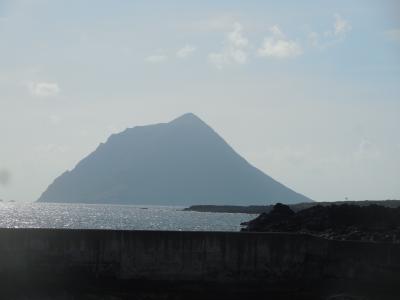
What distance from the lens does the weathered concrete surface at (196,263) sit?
13.3 m

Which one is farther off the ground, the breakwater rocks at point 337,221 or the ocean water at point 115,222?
the breakwater rocks at point 337,221

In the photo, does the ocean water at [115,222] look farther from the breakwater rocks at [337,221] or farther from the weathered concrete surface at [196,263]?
the weathered concrete surface at [196,263]

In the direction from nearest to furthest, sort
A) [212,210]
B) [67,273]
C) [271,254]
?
[67,273] → [271,254] → [212,210]

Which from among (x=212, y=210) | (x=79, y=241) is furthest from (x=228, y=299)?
(x=212, y=210)

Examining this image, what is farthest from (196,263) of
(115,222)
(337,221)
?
(115,222)

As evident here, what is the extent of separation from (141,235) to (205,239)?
132 cm

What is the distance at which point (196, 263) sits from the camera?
14.0m

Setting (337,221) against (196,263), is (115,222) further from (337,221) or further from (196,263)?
(196,263)

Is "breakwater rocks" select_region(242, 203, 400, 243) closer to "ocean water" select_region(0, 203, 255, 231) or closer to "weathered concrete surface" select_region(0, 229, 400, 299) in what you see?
"ocean water" select_region(0, 203, 255, 231)

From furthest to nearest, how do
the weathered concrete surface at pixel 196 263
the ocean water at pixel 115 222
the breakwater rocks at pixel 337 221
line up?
the ocean water at pixel 115 222, the breakwater rocks at pixel 337 221, the weathered concrete surface at pixel 196 263

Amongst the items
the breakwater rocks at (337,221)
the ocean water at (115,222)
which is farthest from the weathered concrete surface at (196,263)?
the ocean water at (115,222)

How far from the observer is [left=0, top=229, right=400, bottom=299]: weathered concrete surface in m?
13.3

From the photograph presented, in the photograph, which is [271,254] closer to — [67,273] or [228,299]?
[228,299]

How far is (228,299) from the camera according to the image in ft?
45.5
